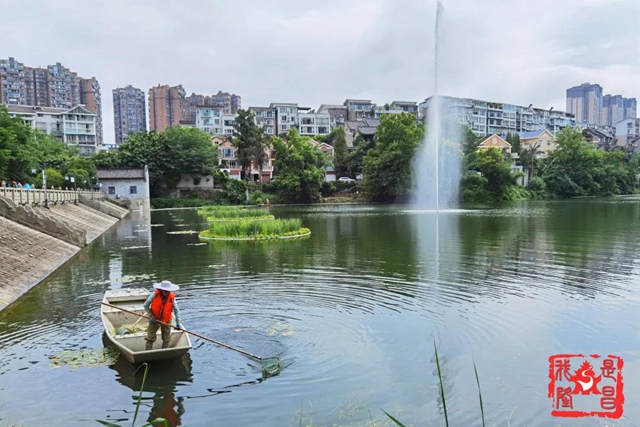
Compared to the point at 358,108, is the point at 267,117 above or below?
below

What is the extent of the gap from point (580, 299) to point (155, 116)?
7895 inches

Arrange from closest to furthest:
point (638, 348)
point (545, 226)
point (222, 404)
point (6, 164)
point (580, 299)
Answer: point (222, 404), point (638, 348), point (580, 299), point (545, 226), point (6, 164)

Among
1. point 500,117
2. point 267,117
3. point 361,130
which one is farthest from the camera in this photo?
point 500,117

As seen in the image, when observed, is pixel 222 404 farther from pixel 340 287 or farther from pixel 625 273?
pixel 625 273

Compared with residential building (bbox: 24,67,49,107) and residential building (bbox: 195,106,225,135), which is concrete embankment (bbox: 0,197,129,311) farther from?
residential building (bbox: 24,67,49,107)

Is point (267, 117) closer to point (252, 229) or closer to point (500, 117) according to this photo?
point (500, 117)

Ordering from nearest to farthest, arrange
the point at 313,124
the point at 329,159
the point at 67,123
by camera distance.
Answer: the point at 329,159 → the point at 67,123 → the point at 313,124

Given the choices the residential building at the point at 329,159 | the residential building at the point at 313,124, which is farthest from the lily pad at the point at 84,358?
the residential building at the point at 313,124

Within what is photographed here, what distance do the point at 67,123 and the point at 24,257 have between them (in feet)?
339

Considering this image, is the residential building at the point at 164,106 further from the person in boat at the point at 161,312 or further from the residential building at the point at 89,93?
the person in boat at the point at 161,312

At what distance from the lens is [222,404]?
28.0 feet

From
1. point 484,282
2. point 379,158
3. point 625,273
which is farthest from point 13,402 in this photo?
point 379,158

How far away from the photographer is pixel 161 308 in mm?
10258

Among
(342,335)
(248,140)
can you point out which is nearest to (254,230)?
(342,335)
